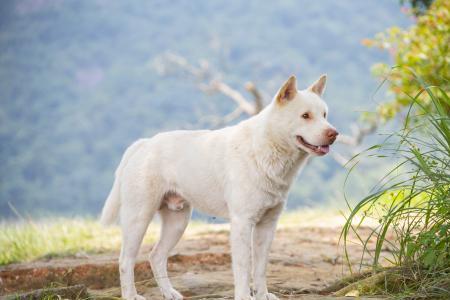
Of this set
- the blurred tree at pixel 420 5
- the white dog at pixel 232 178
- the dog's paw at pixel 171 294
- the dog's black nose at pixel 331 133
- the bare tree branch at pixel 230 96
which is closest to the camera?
the dog's black nose at pixel 331 133

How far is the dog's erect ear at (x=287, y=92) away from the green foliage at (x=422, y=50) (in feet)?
14.7

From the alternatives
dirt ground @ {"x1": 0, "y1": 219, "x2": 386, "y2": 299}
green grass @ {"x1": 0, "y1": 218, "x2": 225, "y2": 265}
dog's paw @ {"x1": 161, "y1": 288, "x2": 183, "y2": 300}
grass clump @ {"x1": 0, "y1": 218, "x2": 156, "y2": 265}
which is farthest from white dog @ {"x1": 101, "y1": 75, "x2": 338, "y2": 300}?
green grass @ {"x1": 0, "y1": 218, "x2": 225, "y2": 265}

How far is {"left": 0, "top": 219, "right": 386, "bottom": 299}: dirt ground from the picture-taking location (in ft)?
14.5

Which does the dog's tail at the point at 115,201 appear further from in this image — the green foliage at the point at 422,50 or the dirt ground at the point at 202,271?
the green foliage at the point at 422,50

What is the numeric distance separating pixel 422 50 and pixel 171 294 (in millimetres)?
5935

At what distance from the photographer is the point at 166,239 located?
448cm

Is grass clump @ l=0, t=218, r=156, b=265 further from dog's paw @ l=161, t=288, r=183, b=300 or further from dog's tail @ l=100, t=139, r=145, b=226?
dog's paw @ l=161, t=288, r=183, b=300

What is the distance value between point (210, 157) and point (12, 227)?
17.8 ft

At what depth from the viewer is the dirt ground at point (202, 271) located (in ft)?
14.5

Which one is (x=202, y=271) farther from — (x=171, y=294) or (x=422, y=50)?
(x=422, y=50)

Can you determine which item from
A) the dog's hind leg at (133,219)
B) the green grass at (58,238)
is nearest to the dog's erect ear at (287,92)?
the dog's hind leg at (133,219)

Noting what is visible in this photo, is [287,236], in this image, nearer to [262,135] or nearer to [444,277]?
[262,135]

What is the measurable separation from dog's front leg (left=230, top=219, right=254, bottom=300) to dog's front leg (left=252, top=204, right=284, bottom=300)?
0.20 m

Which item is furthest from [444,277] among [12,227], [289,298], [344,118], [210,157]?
[344,118]
